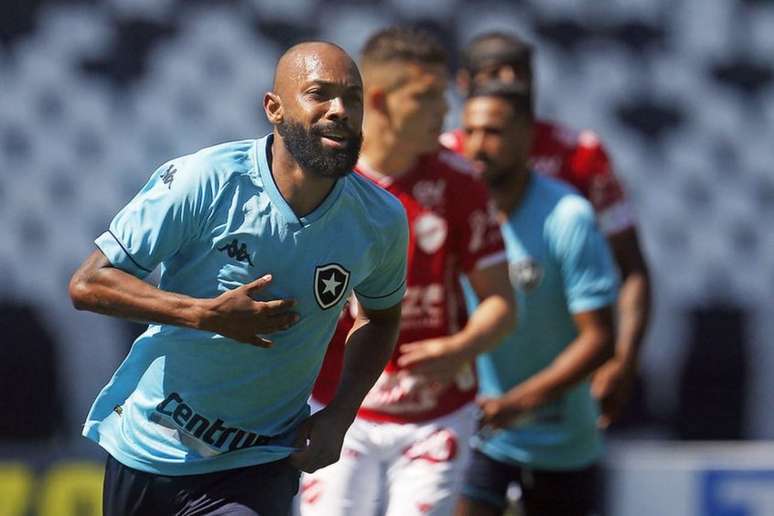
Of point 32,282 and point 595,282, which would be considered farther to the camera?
point 32,282

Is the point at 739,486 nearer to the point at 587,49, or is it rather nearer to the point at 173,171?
the point at 587,49

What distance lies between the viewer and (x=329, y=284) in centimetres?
358

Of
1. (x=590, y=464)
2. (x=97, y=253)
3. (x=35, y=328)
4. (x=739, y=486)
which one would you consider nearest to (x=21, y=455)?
(x=35, y=328)

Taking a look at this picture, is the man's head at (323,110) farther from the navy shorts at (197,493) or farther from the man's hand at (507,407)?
the man's hand at (507,407)

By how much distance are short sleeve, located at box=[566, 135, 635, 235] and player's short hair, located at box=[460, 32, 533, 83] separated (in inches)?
12.6

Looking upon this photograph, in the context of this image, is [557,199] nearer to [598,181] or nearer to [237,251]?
[598,181]

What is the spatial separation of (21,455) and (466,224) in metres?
2.60

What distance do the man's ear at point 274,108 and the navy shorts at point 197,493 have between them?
2.45 feet

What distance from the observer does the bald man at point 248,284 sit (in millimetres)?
3406

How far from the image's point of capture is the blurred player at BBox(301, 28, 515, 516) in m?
4.68

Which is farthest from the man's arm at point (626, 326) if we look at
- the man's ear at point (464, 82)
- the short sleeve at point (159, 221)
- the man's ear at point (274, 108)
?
the short sleeve at point (159, 221)

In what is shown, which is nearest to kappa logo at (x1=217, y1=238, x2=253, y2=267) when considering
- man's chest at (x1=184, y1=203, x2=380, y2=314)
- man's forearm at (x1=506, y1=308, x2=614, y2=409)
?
man's chest at (x1=184, y1=203, x2=380, y2=314)

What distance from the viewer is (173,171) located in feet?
11.4

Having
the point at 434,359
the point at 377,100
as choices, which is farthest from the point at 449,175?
the point at 434,359
